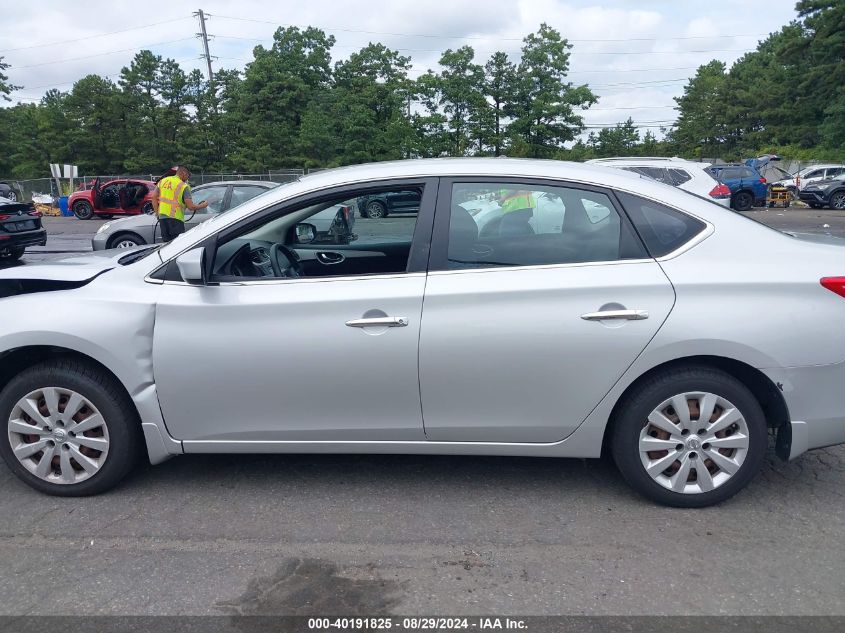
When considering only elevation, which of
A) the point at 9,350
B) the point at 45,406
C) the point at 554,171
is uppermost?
the point at 554,171

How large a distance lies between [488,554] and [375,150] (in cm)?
4408

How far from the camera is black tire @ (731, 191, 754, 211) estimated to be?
28.1 meters

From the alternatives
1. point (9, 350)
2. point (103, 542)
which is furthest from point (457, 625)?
point (9, 350)

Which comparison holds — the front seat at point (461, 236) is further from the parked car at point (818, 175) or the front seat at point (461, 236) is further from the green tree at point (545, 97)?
the green tree at point (545, 97)

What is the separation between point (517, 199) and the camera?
3670 mm

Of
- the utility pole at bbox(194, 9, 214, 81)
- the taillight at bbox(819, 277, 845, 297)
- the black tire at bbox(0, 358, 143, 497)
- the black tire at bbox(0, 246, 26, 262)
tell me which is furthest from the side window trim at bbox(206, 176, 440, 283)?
the utility pole at bbox(194, 9, 214, 81)

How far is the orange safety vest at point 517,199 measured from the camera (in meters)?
3.67

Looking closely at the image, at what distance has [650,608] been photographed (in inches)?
111

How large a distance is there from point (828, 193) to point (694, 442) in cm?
2815

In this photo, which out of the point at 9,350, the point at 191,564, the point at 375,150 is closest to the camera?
the point at 191,564

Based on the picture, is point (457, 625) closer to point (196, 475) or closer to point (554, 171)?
point (196, 475)

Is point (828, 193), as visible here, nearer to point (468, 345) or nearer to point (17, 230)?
point (17, 230)

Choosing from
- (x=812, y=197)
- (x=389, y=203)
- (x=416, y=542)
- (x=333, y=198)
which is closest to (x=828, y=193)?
(x=812, y=197)

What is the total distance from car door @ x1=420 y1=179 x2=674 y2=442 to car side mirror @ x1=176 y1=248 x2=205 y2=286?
112 cm
